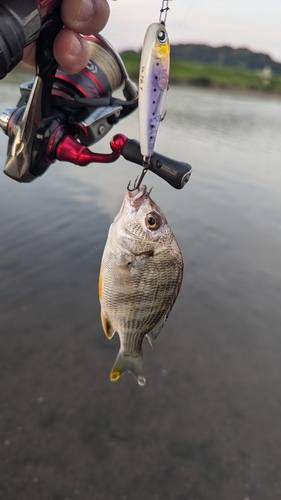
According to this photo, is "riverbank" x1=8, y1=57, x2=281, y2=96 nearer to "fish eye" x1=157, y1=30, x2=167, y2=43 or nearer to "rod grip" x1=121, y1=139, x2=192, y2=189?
"rod grip" x1=121, y1=139, x2=192, y2=189

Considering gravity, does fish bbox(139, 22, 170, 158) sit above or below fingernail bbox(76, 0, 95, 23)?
Result: below

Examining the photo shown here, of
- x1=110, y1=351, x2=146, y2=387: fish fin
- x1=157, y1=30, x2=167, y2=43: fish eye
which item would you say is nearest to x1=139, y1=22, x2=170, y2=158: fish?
x1=157, y1=30, x2=167, y2=43: fish eye

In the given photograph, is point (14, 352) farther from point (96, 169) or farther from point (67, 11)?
point (96, 169)

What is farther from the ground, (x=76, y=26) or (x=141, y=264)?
(x=76, y=26)

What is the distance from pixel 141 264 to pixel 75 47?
0.92 m

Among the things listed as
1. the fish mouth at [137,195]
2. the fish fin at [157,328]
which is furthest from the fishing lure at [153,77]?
the fish fin at [157,328]

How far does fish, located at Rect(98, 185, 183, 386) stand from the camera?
152 cm

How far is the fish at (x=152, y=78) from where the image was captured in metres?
1.08

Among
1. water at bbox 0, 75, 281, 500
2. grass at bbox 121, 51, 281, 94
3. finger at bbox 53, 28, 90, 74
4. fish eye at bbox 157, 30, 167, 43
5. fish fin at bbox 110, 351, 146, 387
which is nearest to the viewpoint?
fish eye at bbox 157, 30, 167, 43

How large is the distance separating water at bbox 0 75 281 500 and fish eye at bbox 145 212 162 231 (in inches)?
78.3

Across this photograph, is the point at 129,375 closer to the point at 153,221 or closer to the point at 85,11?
the point at 153,221

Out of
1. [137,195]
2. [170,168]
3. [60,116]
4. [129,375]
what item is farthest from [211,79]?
[170,168]

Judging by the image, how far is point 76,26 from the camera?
147 centimetres

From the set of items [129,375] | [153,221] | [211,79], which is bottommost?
[129,375]
